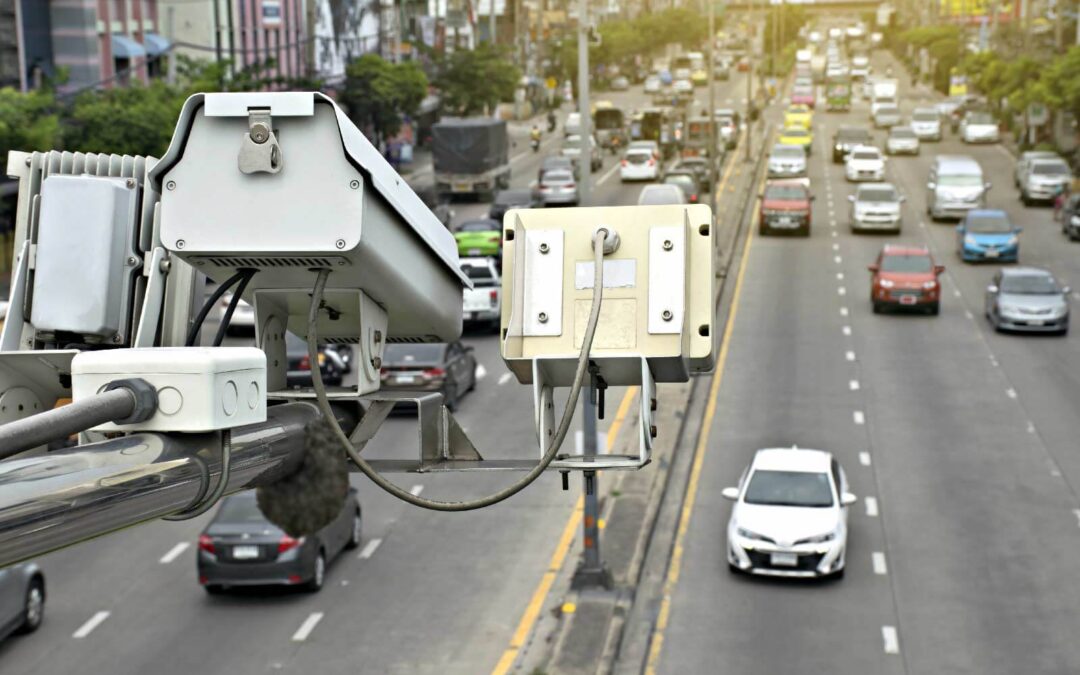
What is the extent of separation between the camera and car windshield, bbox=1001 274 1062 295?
145 feet

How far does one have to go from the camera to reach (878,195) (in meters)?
60.8

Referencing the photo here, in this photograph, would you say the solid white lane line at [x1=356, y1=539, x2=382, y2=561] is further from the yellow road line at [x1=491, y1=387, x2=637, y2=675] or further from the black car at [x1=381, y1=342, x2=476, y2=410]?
the black car at [x1=381, y1=342, x2=476, y2=410]

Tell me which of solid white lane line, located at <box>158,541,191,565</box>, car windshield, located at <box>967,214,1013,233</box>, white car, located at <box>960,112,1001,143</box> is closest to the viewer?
solid white lane line, located at <box>158,541,191,565</box>

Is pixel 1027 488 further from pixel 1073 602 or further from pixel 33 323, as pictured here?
pixel 33 323

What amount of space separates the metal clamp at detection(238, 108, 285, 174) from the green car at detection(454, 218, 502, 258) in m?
46.0

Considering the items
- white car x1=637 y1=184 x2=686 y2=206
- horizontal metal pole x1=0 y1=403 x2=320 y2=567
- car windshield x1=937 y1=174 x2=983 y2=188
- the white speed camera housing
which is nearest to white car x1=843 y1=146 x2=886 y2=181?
car windshield x1=937 y1=174 x2=983 y2=188

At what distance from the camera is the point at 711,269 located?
19.1 feet

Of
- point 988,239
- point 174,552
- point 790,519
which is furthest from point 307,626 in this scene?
point 988,239

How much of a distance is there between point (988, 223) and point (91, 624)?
38.6 m

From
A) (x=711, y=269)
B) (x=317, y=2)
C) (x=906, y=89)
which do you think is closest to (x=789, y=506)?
(x=711, y=269)

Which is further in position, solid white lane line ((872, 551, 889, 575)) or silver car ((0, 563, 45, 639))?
solid white lane line ((872, 551, 889, 575))

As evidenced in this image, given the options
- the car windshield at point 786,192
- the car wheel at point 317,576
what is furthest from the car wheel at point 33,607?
the car windshield at point 786,192

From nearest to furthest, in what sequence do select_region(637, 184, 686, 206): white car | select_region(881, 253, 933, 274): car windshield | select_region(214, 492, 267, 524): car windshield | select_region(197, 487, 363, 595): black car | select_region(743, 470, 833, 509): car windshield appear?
select_region(637, 184, 686, 206): white car < select_region(197, 487, 363, 595): black car < select_region(214, 492, 267, 524): car windshield < select_region(743, 470, 833, 509): car windshield < select_region(881, 253, 933, 274): car windshield

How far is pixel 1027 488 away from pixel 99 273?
2631cm
